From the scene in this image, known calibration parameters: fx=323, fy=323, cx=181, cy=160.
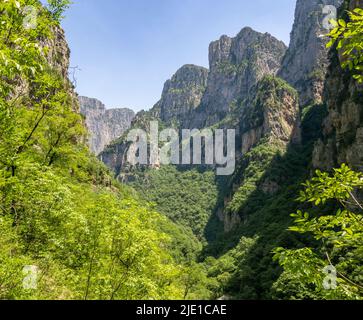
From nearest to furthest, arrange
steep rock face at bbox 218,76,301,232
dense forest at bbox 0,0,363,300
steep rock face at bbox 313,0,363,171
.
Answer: dense forest at bbox 0,0,363,300
steep rock face at bbox 313,0,363,171
steep rock face at bbox 218,76,301,232

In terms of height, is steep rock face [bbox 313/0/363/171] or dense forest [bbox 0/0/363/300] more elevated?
steep rock face [bbox 313/0/363/171]

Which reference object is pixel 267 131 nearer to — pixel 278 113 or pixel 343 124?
pixel 278 113

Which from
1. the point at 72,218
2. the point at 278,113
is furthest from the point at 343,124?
the point at 278,113

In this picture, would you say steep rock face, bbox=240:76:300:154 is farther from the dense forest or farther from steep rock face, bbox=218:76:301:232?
the dense forest

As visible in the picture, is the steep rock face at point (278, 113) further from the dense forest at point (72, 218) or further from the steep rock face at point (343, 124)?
the dense forest at point (72, 218)

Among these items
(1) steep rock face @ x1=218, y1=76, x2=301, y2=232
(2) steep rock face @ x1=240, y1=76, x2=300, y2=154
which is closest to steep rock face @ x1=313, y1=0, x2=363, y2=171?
(1) steep rock face @ x1=218, y1=76, x2=301, y2=232

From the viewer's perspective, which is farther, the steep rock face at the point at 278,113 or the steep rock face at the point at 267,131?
the steep rock face at the point at 278,113

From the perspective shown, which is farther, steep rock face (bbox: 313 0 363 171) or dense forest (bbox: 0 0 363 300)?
steep rock face (bbox: 313 0 363 171)

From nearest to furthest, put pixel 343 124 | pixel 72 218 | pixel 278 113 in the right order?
pixel 72 218
pixel 343 124
pixel 278 113

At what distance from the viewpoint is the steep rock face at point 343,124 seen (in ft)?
202

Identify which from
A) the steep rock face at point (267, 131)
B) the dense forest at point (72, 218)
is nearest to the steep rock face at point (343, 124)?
the dense forest at point (72, 218)

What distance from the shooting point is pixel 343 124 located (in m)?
69.4

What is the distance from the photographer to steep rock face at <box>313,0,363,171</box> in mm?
61531

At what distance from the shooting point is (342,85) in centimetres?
7794
